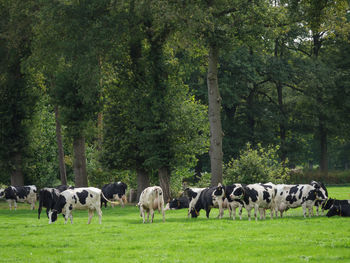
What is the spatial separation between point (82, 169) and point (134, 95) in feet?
20.0

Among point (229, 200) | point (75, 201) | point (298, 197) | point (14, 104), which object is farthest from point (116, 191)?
point (298, 197)

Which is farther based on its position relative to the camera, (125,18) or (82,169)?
(82,169)

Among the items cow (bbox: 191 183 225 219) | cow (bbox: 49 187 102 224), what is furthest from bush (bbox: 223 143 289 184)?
cow (bbox: 49 187 102 224)

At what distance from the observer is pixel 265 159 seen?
39281 millimetres

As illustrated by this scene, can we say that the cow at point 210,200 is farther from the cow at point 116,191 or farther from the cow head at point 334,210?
the cow at point 116,191

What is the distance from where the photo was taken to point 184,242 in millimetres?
16984

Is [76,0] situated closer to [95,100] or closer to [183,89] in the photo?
[95,100]

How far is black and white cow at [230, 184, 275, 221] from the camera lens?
24.4m

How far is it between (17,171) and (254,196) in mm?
25322

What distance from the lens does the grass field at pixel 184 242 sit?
14.4m

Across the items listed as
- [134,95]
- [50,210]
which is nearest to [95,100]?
[134,95]

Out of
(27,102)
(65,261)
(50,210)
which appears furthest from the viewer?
(27,102)

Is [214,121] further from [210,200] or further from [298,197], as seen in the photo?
[298,197]

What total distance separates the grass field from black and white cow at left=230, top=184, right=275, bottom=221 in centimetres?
178
